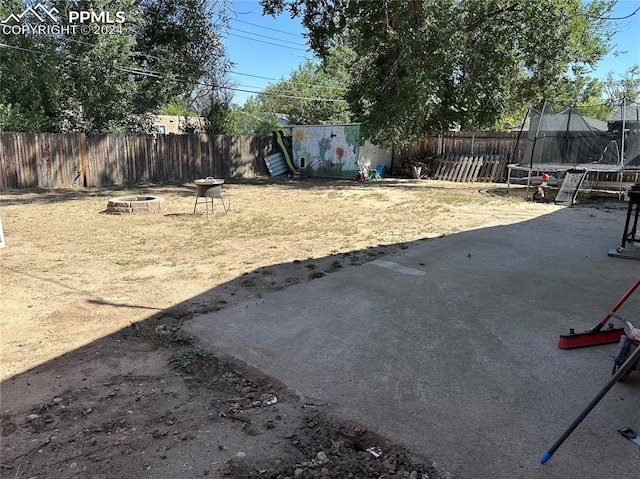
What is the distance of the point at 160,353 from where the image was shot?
3.09 metres

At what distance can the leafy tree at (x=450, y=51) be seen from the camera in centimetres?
1345

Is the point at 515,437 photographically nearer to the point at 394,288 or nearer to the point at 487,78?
the point at 394,288

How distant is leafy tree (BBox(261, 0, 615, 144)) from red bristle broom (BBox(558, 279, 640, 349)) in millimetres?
11551

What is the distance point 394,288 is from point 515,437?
2.27 metres

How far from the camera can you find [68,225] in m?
7.74

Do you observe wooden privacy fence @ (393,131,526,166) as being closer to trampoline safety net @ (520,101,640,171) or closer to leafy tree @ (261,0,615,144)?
leafy tree @ (261,0,615,144)

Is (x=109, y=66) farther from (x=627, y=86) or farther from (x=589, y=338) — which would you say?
(x=627, y=86)

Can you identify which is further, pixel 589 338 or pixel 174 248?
pixel 174 248

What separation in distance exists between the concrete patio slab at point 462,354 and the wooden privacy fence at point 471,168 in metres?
10.5

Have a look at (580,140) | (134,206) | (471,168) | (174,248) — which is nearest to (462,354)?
(174,248)

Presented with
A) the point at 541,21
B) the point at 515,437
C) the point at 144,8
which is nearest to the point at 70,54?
the point at 144,8

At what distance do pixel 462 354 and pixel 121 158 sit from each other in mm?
13649

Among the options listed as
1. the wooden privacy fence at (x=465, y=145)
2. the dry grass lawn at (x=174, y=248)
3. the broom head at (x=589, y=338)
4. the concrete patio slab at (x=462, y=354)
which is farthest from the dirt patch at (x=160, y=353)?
the wooden privacy fence at (x=465, y=145)

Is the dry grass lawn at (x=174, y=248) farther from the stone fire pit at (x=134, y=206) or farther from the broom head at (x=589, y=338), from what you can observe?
the broom head at (x=589, y=338)
